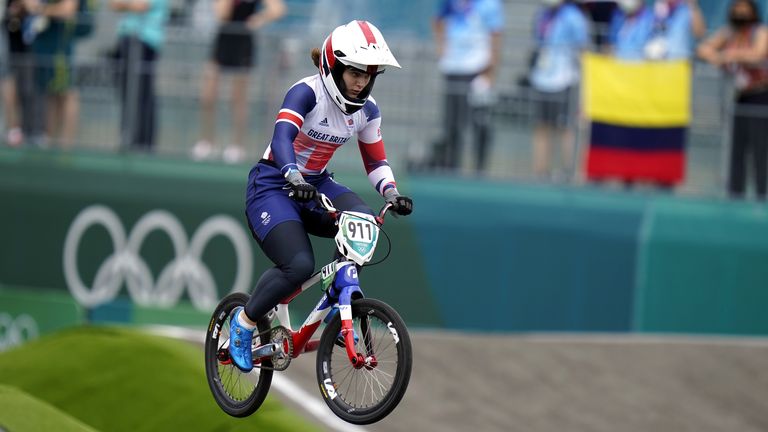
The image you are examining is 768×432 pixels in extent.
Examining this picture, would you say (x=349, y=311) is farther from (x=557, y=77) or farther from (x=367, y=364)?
(x=557, y=77)

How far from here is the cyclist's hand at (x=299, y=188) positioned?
28.0ft

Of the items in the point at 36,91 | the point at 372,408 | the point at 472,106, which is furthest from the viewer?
the point at 36,91

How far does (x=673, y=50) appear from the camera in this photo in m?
15.4

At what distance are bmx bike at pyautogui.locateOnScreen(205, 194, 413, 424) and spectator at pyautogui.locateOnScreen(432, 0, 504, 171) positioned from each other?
5.93m

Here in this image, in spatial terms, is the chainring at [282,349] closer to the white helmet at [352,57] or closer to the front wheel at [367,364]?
the front wheel at [367,364]

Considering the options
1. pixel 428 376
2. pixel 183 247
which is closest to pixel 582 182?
pixel 428 376

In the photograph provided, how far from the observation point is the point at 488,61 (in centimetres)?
1526

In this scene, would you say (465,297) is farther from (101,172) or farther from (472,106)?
(101,172)

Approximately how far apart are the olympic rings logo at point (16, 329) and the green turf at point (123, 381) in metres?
2.06

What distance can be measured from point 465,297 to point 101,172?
4665 mm

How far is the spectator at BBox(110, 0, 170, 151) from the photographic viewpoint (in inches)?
634

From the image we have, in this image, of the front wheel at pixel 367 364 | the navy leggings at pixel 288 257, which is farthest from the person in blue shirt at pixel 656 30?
the front wheel at pixel 367 364

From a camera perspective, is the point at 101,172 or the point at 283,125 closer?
the point at 283,125

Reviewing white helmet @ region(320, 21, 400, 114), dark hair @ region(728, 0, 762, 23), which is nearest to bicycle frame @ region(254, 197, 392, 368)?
white helmet @ region(320, 21, 400, 114)
